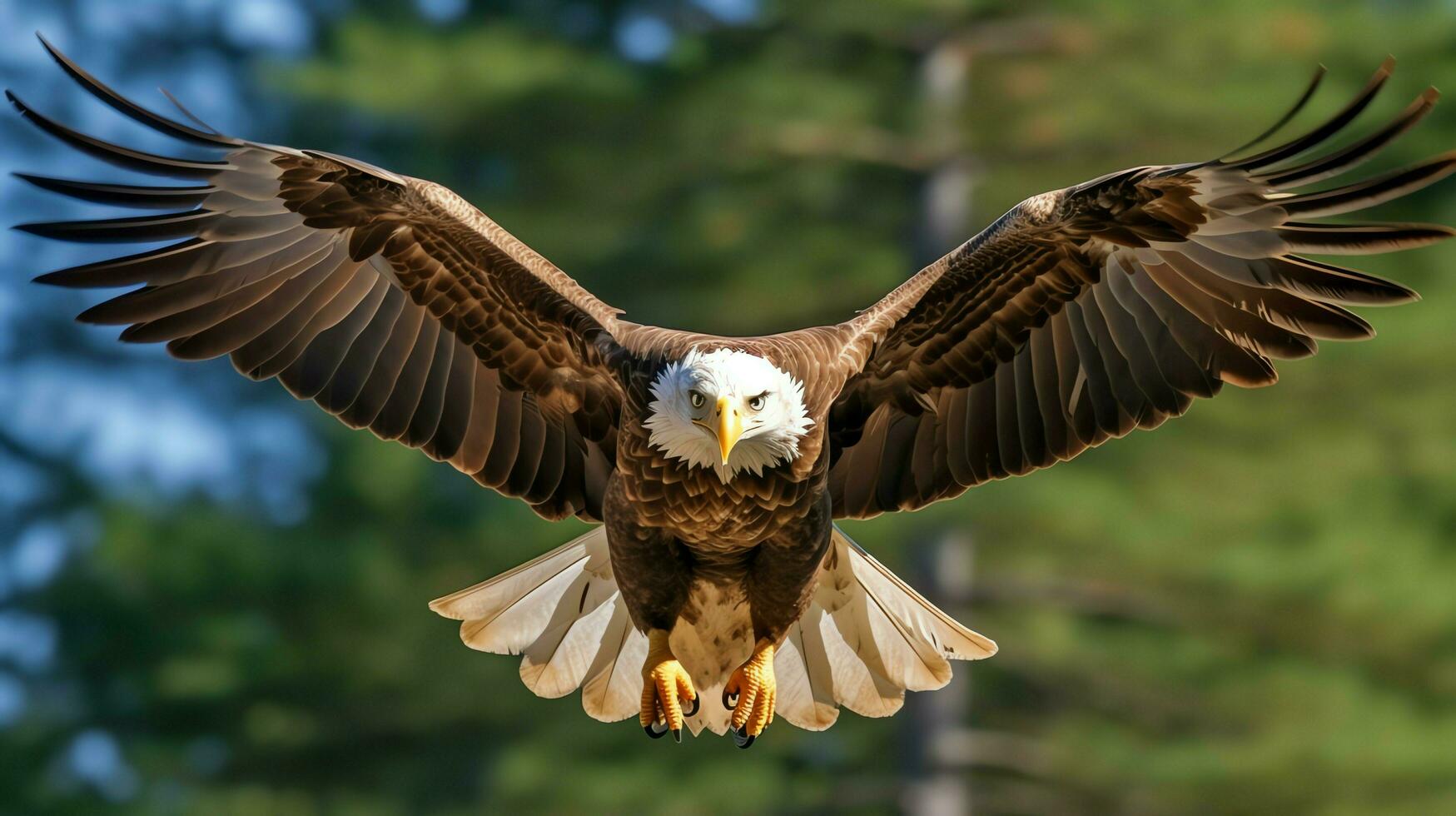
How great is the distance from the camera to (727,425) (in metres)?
4.94

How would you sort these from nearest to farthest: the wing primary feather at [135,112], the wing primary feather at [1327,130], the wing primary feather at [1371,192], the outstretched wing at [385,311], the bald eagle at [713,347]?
the wing primary feather at [1327,130] → the wing primary feather at [1371,192] → the wing primary feather at [135,112] → the bald eagle at [713,347] → the outstretched wing at [385,311]

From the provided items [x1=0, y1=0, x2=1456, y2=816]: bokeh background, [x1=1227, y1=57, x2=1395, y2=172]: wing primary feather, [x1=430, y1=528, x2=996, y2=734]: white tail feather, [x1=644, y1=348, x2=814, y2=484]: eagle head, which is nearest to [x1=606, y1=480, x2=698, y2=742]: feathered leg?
[x1=644, y1=348, x2=814, y2=484]: eagle head

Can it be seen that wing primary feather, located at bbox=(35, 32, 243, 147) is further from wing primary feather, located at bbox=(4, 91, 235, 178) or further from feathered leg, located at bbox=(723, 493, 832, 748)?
feathered leg, located at bbox=(723, 493, 832, 748)

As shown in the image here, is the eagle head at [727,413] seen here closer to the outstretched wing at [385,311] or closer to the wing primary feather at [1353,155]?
the outstretched wing at [385,311]

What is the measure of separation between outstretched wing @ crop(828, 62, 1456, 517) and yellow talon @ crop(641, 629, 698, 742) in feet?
2.69

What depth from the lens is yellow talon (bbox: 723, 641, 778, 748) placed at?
5840 millimetres

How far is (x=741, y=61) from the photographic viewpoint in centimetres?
1406

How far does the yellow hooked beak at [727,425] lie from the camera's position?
4.93 m

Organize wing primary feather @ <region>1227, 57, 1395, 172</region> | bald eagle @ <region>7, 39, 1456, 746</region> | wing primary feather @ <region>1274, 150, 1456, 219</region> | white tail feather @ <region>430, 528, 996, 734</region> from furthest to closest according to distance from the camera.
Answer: white tail feather @ <region>430, 528, 996, 734</region>
bald eagle @ <region>7, 39, 1456, 746</region>
wing primary feather @ <region>1274, 150, 1456, 219</region>
wing primary feather @ <region>1227, 57, 1395, 172</region>

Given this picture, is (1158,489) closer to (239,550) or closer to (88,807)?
(239,550)

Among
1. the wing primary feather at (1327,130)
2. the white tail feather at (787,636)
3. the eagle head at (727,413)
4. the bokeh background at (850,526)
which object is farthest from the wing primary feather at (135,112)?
the bokeh background at (850,526)

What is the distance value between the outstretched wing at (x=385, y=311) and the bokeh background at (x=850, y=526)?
649 cm

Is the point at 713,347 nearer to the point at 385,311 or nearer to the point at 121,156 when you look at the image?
the point at 385,311

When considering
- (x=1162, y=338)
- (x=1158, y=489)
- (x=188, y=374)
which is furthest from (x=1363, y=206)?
(x=188, y=374)
